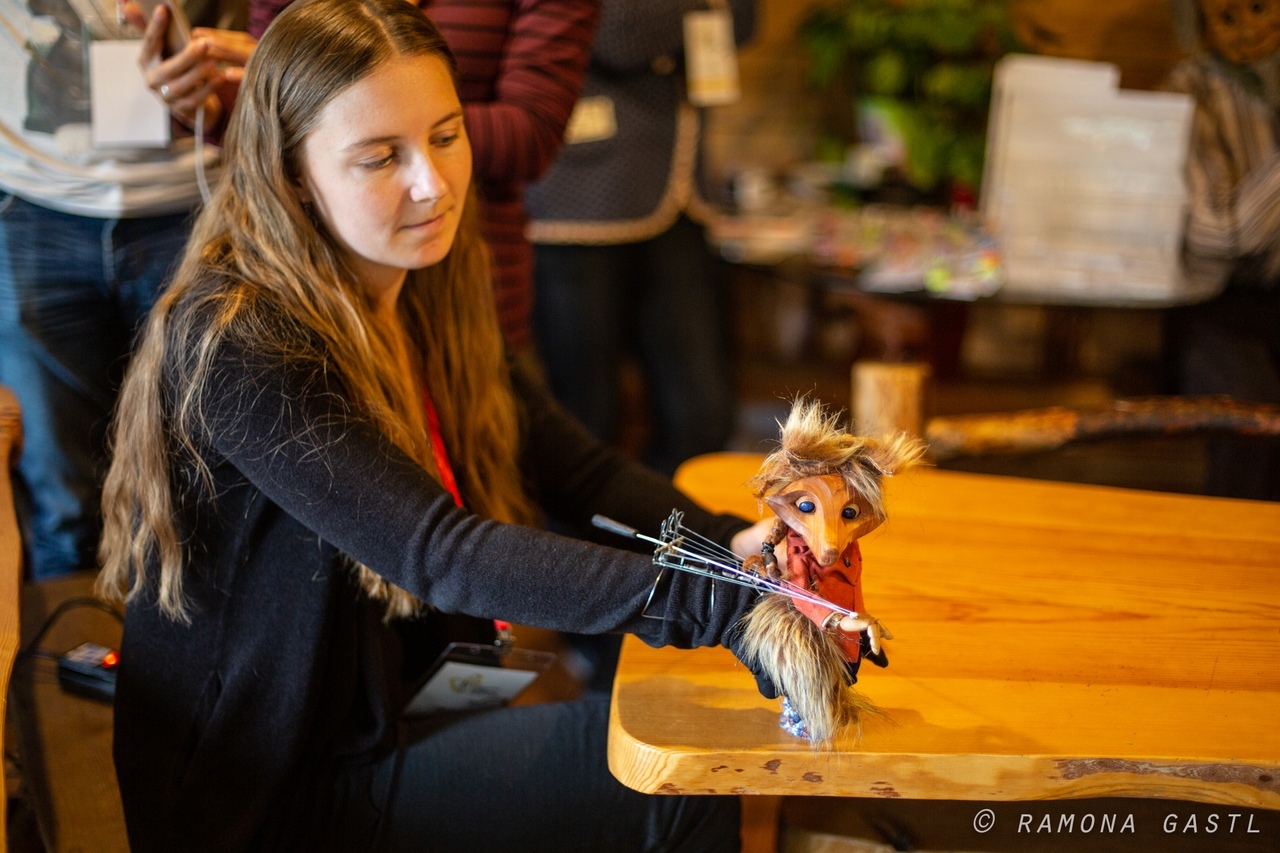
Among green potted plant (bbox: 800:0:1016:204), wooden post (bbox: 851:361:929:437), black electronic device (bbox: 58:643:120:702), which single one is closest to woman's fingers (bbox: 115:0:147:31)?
black electronic device (bbox: 58:643:120:702)

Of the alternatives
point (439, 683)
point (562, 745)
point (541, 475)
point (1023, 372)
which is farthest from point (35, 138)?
point (1023, 372)

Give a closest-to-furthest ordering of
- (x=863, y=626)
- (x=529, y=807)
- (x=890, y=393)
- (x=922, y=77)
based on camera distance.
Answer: (x=863, y=626)
(x=529, y=807)
(x=890, y=393)
(x=922, y=77)

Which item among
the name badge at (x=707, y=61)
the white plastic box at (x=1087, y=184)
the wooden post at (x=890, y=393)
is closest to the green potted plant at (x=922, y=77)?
the white plastic box at (x=1087, y=184)

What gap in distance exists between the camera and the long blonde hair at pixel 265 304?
106cm

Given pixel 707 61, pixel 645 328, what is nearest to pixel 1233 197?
pixel 707 61

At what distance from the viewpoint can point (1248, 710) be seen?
98cm

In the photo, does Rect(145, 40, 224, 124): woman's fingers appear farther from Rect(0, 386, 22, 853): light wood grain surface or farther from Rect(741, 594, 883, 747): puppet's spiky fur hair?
Rect(741, 594, 883, 747): puppet's spiky fur hair

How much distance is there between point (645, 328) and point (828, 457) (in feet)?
5.17

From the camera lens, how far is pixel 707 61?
246 cm

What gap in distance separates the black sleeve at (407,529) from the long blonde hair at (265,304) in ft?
0.10

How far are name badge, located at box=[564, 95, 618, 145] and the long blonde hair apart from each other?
122 cm

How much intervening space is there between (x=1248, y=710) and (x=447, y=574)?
0.72m

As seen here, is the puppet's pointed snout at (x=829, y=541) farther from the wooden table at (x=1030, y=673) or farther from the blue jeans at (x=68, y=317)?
the blue jeans at (x=68, y=317)

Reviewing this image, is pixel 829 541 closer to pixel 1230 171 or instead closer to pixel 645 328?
pixel 645 328
